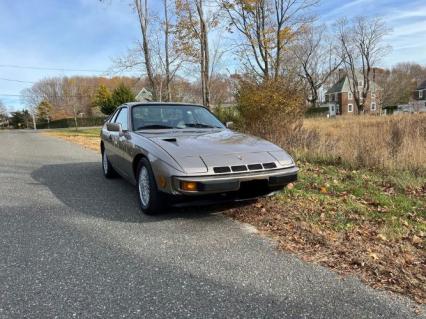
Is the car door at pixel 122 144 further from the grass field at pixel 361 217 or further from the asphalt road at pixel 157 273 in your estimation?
the grass field at pixel 361 217

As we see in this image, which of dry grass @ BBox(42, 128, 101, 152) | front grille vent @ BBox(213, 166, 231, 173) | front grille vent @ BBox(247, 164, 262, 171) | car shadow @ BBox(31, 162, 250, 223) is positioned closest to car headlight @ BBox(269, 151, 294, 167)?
front grille vent @ BBox(247, 164, 262, 171)

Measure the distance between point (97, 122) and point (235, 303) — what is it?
6462 cm

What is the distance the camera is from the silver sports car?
12.5ft

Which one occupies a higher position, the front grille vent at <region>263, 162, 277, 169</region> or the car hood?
the car hood

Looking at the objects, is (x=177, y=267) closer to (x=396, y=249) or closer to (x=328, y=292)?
(x=328, y=292)

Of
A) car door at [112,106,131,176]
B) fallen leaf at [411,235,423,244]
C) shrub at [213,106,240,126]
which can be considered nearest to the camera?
fallen leaf at [411,235,423,244]

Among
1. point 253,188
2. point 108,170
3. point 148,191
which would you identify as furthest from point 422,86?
point 148,191

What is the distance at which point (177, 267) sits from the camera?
10.2ft

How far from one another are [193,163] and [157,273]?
128 centimetres

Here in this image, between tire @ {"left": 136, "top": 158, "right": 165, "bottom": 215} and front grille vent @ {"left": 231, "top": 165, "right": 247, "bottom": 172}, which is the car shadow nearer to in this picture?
tire @ {"left": 136, "top": 158, "right": 165, "bottom": 215}

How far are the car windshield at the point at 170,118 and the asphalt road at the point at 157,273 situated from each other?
130cm

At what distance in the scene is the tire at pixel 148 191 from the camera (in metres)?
4.20

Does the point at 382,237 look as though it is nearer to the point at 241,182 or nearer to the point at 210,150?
the point at 241,182

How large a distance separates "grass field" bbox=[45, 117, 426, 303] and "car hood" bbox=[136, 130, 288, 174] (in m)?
0.79
